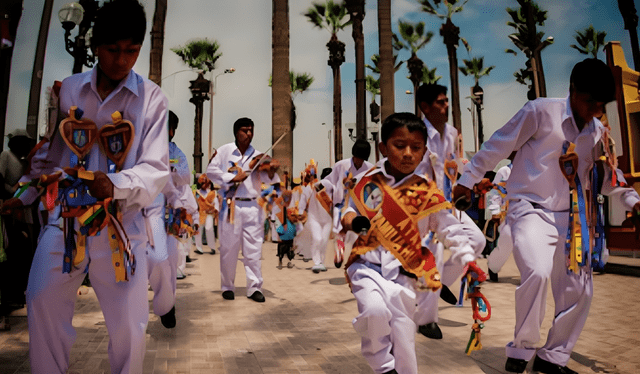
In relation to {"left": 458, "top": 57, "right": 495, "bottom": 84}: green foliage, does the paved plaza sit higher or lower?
lower

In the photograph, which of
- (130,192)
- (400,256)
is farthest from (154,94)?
(400,256)

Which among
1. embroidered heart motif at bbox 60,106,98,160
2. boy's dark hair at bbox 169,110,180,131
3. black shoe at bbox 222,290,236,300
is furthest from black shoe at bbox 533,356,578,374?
boy's dark hair at bbox 169,110,180,131

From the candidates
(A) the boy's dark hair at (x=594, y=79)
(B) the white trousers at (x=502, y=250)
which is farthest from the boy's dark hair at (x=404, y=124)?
(B) the white trousers at (x=502, y=250)

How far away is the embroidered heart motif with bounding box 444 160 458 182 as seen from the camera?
6.38 metres

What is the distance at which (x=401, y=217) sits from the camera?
151 inches

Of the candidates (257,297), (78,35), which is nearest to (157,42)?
(78,35)

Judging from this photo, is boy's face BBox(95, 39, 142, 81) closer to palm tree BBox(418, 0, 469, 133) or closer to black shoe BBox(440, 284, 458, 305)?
black shoe BBox(440, 284, 458, 305)

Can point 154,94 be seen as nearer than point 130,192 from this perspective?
No

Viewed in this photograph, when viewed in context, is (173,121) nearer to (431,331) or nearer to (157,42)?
(431,331)

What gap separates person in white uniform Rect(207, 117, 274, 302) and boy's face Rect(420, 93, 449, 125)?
3357 mm

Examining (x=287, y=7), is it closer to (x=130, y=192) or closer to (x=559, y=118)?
(x=559, y=118)

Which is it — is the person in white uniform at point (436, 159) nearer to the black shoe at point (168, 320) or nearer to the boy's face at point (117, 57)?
the black shoe at point (168, 320)

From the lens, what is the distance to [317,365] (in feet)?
16.3

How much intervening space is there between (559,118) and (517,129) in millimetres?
331
